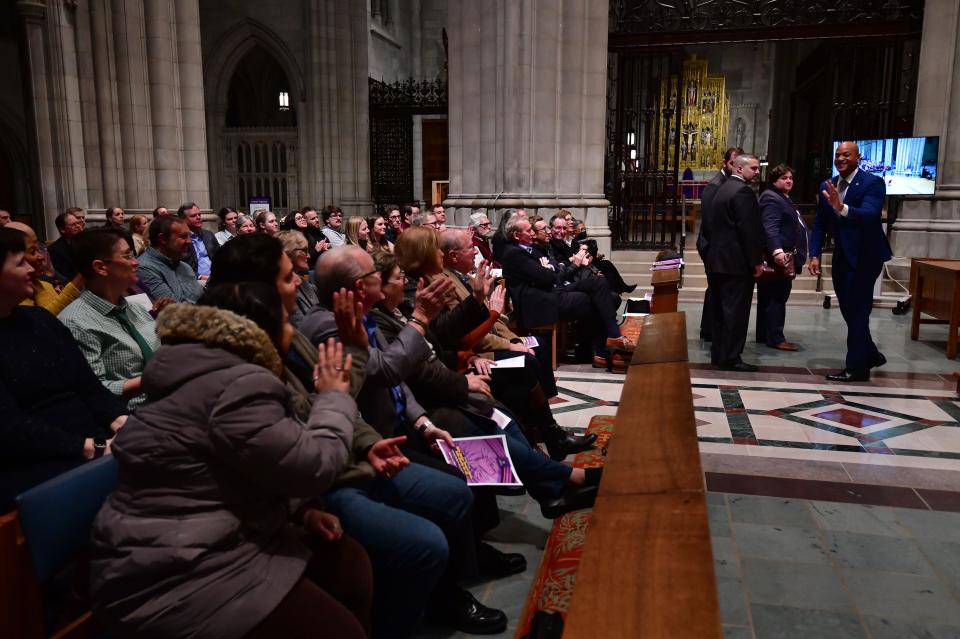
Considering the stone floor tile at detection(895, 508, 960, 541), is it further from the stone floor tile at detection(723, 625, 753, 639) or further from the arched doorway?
the arched doorway

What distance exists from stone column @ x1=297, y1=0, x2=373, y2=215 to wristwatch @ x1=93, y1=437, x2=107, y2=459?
51.8 feet

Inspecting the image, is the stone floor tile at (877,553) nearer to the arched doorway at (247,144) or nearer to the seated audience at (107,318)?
the seated audience at (107,318)

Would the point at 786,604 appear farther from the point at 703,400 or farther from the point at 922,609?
the point at 703,400

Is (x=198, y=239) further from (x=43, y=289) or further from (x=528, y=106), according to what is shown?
(x=528, y=106)

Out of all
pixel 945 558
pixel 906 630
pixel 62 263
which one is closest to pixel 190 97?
pixel 62 263

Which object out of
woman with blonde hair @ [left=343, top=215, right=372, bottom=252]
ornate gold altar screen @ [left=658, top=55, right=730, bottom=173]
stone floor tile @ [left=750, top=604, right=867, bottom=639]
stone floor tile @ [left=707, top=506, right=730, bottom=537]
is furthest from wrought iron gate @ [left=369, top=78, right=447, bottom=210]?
stone floor tile @ [left=750, top=604, right=867, bottom=639]

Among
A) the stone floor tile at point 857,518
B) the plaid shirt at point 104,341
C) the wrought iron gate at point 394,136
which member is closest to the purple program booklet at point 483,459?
the plaid shirt at point 104,341

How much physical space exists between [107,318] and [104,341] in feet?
0.34

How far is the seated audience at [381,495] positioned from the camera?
88.7 inches

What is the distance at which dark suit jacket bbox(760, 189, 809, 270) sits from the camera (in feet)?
24.8

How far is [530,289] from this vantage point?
6496 mm

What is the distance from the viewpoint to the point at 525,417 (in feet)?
14.2

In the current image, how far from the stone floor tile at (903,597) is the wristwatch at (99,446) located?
9.48 feet

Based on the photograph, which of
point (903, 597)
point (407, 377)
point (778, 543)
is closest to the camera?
point (903, 597)
